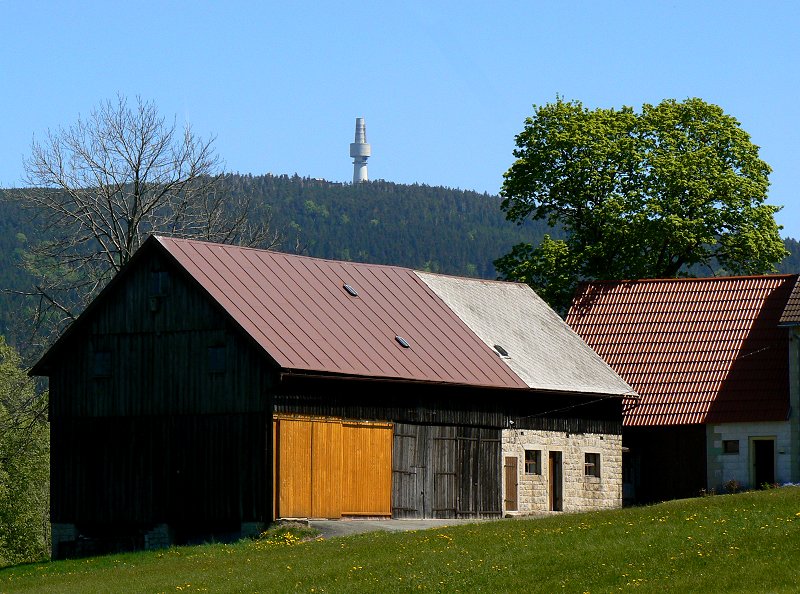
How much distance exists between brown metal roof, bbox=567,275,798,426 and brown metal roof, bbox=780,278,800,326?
147cm

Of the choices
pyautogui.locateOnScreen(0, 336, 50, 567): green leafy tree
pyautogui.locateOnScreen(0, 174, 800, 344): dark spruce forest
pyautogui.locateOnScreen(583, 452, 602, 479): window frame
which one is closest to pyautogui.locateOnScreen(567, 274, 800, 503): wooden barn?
pyautogui.locateOnScreen(583, 452, 602, 479): window frame

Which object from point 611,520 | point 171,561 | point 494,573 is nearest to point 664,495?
point 611,520

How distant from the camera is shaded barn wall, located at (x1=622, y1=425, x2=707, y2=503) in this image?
51469 millimetres

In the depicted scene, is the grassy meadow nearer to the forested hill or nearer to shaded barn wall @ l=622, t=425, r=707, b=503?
shaded barn wall @ l=622, t=425, r=707, b=503

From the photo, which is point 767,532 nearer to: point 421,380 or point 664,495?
point 421,380

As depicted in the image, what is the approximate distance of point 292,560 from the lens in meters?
34.2

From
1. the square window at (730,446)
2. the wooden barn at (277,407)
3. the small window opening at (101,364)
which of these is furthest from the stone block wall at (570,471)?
the small window opening at (101,364)

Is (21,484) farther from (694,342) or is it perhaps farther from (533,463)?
(694,342)

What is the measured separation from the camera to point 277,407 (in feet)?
134

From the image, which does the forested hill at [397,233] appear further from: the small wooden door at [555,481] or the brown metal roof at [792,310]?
the small wooden door at [555,481]

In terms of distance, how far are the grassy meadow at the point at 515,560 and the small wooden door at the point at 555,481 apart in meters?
8.46

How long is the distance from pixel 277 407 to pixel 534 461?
1035 centimetres

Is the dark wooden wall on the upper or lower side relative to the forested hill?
lower

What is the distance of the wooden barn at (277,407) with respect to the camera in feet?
136
